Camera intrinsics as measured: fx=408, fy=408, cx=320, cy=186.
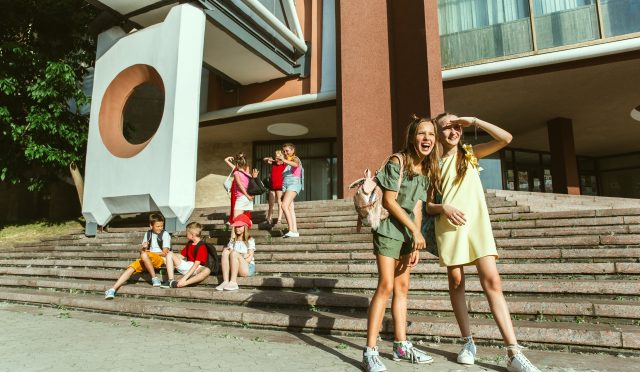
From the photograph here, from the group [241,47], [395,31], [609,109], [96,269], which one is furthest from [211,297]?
[609,109]

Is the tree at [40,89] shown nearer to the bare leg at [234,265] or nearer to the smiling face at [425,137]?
the bare leg at [234,265]

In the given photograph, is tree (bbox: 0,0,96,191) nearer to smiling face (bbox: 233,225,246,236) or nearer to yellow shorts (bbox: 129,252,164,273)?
yellow shorts (bbox: 129,252,164,273)

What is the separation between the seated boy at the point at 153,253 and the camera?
5938 millimetres

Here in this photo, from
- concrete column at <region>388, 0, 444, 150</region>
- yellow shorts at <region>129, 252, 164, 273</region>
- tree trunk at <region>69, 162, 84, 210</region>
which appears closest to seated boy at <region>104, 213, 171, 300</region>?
yellow shorts at <region>129, 252, 164, 273</region>

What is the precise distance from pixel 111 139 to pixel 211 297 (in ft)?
Answer: 26.1

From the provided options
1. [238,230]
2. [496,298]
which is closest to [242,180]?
[238,230]

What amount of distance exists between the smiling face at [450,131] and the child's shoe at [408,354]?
4.93 feet

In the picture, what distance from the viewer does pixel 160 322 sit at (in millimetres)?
4680

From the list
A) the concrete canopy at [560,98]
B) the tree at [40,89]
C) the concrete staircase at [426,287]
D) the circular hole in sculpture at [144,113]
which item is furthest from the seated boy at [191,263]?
the circular hole in sculpture at [144,113]

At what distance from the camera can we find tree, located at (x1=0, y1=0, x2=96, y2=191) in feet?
39.3

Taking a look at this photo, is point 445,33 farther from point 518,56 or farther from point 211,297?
point 211,297

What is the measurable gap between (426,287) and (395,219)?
6.58 feet

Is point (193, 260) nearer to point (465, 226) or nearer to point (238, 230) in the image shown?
point (238, 230)

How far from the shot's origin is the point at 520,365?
2.54 meters
